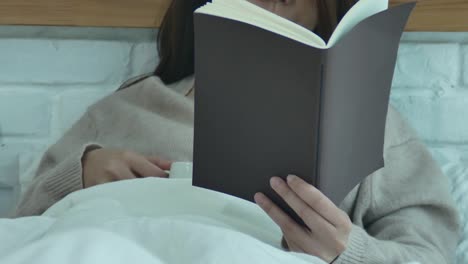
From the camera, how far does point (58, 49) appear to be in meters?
1.31

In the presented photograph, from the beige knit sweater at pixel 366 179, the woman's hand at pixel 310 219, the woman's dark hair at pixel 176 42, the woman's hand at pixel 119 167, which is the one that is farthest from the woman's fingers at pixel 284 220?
the woman's dark hair at pixel 176 42

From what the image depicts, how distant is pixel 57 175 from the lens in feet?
3.47

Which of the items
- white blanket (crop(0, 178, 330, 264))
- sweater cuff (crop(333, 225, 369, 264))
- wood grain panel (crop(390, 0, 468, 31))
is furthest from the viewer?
wood grain panel (crop(390, 0, 468, 31))

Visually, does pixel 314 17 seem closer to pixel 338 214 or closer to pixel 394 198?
pixel 394 198

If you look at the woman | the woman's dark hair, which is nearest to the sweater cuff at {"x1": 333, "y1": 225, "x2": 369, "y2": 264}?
the woman

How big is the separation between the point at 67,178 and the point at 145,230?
0.35 meters

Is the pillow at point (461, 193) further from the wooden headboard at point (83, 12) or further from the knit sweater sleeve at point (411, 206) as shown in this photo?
the wooden headboard at point (83, 12)

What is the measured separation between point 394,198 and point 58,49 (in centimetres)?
62

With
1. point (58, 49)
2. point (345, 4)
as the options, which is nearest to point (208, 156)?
point (345, 4)

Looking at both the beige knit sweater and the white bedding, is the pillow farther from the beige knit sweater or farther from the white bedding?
the white bedding

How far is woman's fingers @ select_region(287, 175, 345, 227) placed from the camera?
760 mm

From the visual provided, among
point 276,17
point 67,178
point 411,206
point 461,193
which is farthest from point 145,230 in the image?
point 461,193

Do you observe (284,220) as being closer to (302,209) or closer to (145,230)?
(302,209)

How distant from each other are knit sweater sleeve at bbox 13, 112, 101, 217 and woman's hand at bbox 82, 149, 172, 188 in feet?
0.05
